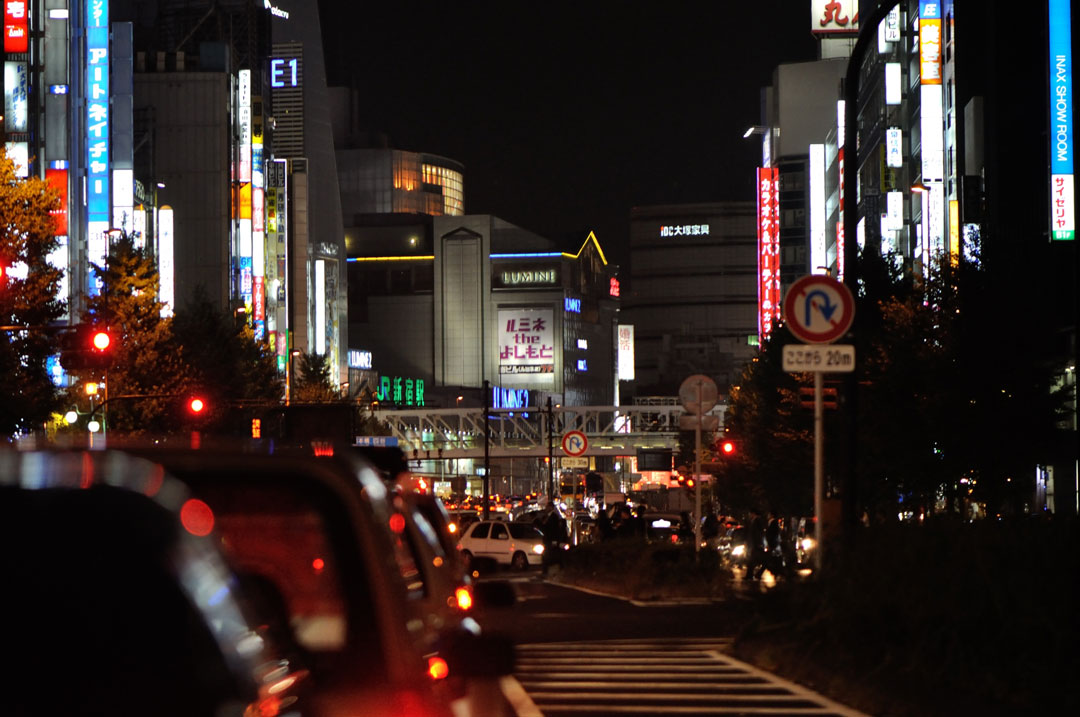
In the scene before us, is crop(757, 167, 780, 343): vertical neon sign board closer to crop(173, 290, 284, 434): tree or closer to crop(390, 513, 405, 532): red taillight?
crop(173, 290, 284, 434): tree

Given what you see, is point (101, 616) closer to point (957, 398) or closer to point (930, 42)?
point (957, 398)

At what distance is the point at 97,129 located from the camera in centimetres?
6531

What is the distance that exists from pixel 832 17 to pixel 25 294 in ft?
351

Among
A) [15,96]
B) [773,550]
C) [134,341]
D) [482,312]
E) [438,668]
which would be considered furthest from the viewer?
[482,312]

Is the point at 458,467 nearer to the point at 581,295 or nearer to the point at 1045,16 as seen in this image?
the point at 581,295

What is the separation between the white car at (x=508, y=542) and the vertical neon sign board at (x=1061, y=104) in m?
15.5

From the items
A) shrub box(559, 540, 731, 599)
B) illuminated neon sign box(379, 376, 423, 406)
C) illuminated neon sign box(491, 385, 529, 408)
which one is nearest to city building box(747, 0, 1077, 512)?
shrub box(559, 540, 731, 599)

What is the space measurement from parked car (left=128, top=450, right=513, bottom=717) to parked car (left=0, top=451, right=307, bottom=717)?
145cm

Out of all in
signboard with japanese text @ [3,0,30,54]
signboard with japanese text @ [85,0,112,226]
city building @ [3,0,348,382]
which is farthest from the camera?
signboard with japanese text @ [85,0,112,226]

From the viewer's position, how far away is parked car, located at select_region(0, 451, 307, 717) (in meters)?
2.34

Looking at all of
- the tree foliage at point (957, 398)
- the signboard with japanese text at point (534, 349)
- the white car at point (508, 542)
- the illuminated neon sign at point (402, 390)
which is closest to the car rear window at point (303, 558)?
the tree foliage at point (957, 398)

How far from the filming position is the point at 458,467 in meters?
167

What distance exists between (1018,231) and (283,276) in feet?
208

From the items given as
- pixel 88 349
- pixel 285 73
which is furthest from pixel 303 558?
pixel 285 73
